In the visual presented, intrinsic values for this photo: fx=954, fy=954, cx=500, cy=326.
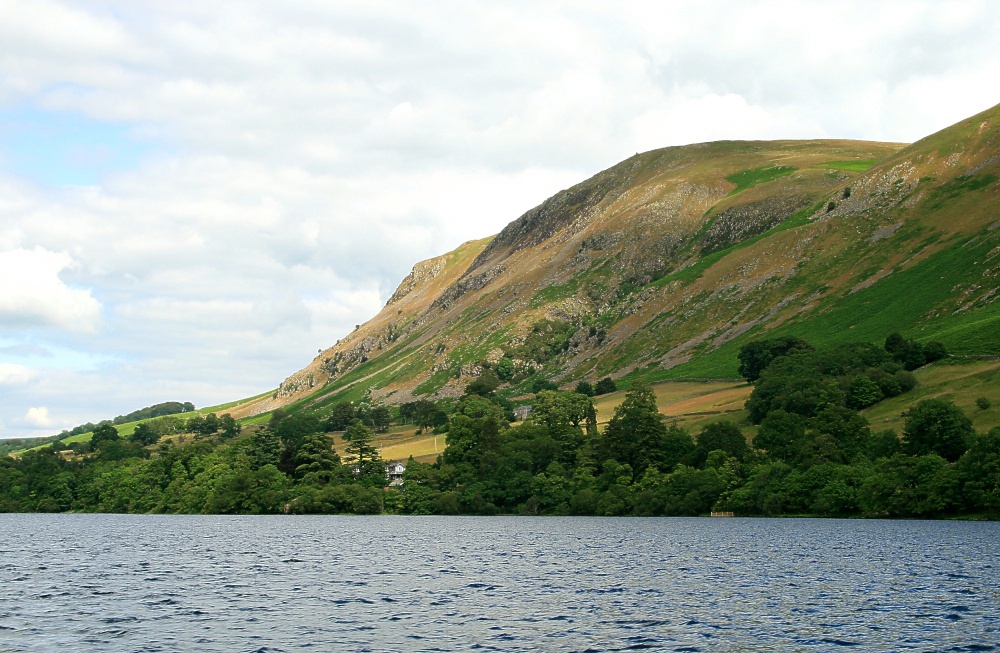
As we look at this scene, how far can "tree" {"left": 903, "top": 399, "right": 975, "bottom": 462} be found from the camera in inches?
5593

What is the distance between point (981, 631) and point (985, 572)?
27.4 metres

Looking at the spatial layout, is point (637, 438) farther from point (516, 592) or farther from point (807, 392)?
point (516, 592)

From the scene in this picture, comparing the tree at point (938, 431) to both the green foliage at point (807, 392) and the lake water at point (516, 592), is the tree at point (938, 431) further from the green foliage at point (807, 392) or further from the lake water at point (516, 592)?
the lake water at point (516, 592)

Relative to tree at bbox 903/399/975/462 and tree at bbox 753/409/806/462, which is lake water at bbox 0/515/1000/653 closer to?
tree at bbox 903/399/975/462

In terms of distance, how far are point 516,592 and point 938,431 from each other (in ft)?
332

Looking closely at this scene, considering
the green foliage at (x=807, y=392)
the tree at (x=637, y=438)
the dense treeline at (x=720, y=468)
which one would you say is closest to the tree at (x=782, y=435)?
the dense treeline at (x=720, y=468)

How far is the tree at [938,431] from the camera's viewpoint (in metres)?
142

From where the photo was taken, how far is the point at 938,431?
143 meters

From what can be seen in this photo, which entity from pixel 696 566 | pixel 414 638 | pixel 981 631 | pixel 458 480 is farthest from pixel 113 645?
pixel 458 480

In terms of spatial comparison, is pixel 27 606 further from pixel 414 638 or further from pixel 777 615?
pixel 777 615

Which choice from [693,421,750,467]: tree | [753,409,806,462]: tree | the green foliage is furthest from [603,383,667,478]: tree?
the green foliage

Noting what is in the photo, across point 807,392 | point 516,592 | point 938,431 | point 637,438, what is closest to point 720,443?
point 637,438

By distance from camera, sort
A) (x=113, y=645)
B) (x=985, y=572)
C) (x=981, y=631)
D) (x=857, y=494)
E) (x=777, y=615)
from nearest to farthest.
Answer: (x=113, y=645), (x=981, y=631), (x=777, y=615), (x=985, y=572), (x=857, y=494)

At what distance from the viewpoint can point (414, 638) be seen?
155ft
